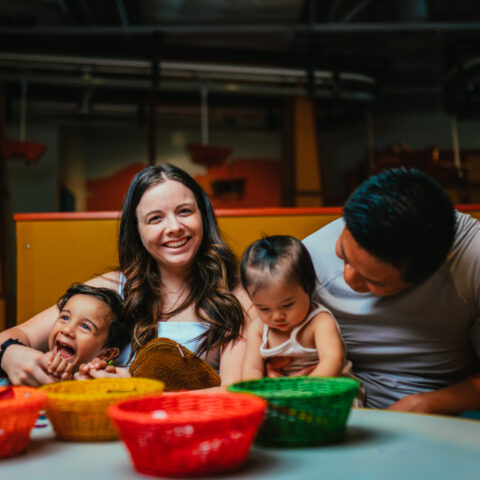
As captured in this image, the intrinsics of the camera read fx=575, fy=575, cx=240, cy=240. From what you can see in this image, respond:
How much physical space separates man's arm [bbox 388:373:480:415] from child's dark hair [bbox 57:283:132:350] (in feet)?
3.36

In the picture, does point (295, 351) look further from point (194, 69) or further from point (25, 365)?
point (194, 69)

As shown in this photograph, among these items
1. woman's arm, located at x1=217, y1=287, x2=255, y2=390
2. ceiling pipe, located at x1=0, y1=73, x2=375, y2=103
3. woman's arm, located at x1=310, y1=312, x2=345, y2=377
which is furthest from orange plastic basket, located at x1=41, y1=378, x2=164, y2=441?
ceiling pipe, located at x1=0, y1=73, x2=375, y2=103

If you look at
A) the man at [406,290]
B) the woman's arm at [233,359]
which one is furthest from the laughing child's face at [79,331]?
the man at [406,290]

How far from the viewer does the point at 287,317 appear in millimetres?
1636

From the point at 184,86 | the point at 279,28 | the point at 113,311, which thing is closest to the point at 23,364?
the point at 113,311

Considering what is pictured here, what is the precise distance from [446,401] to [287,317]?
490mm

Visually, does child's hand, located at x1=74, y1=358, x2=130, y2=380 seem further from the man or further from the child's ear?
the man

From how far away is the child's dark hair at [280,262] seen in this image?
5.24 feet

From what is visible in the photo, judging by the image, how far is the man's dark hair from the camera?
4.41 ft

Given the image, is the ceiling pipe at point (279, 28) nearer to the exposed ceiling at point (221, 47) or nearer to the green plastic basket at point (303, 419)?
the exposed ceiling at point (221, 47)

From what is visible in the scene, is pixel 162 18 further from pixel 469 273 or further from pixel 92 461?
pixel 92 461

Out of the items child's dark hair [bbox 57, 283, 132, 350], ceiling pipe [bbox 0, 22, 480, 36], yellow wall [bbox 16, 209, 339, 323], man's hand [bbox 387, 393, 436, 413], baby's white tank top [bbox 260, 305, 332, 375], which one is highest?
ceiling pipe [bbox 0, 22, 480, 36]

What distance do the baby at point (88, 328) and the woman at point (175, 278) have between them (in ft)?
0.21

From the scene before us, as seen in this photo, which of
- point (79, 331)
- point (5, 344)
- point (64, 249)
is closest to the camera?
point (5, 344)
